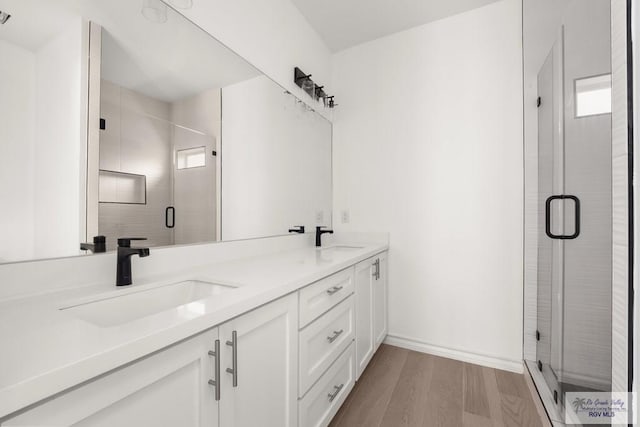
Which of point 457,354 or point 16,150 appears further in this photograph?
point 457,354

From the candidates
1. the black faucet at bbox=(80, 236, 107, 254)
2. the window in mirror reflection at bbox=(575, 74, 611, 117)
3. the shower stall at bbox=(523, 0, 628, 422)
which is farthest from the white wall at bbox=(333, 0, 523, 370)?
the black faucet at bbox=(80, 236, 107, 254)

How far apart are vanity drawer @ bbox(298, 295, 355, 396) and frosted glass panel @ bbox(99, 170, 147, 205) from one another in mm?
818

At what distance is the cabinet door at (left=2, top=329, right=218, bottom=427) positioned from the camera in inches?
17.1

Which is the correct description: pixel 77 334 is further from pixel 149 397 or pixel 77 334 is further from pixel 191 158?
pixel 191 158

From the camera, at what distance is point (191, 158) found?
1.25 m

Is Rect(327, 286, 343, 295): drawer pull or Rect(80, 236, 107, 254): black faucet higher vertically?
Rect(80, 236, 107, 254): black faucet

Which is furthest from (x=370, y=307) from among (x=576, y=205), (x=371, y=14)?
(x=371, y=14)

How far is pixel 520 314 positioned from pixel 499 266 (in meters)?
0.34

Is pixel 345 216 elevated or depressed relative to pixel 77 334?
elevated

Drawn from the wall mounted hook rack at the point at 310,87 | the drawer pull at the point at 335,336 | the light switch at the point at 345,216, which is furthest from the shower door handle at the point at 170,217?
the light switch at the point at 345,216

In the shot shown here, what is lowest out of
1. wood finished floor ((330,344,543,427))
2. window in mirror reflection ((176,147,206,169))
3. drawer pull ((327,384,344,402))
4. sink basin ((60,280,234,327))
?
wood finished floor ((330,344,543,427))

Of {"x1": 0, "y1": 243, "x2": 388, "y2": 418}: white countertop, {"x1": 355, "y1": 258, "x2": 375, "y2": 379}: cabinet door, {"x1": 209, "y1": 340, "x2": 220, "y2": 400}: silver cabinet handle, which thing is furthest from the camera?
{"x1": 355, "y1": 258, "x2": 375, "y2": 379}: cabinet door

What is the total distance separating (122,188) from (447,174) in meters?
2.03

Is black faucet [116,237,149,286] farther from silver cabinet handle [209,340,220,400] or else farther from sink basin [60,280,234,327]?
silver cabinet handle [209,340,220,400]
